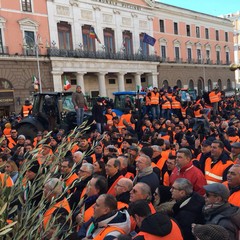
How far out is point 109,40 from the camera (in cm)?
3431

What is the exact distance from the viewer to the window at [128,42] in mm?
35906

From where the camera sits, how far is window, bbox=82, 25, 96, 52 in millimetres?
31864

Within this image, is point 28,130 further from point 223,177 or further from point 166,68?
point 166,68

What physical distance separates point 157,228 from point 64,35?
1162 inches

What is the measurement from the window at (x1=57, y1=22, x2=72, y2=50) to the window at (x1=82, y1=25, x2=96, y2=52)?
1.68 m

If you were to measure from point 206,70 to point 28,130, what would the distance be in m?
40.2

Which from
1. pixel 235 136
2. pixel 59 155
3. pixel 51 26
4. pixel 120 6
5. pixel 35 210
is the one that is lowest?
pixel 235 136

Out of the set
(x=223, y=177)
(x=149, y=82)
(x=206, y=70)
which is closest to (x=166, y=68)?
(x=149, y=82)

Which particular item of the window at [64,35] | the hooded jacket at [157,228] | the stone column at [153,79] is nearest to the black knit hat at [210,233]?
the hooded jacket at [157,228]

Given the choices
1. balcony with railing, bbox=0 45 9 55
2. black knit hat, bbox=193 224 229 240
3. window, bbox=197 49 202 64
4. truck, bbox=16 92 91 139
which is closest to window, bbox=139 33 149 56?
window, bbox=197 49 202 64

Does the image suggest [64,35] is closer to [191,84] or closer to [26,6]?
[26,6]

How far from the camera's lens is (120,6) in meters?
34.7

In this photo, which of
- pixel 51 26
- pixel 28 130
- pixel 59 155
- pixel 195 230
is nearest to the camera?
pixel 59 155

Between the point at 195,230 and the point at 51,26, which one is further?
the point at 51,26
